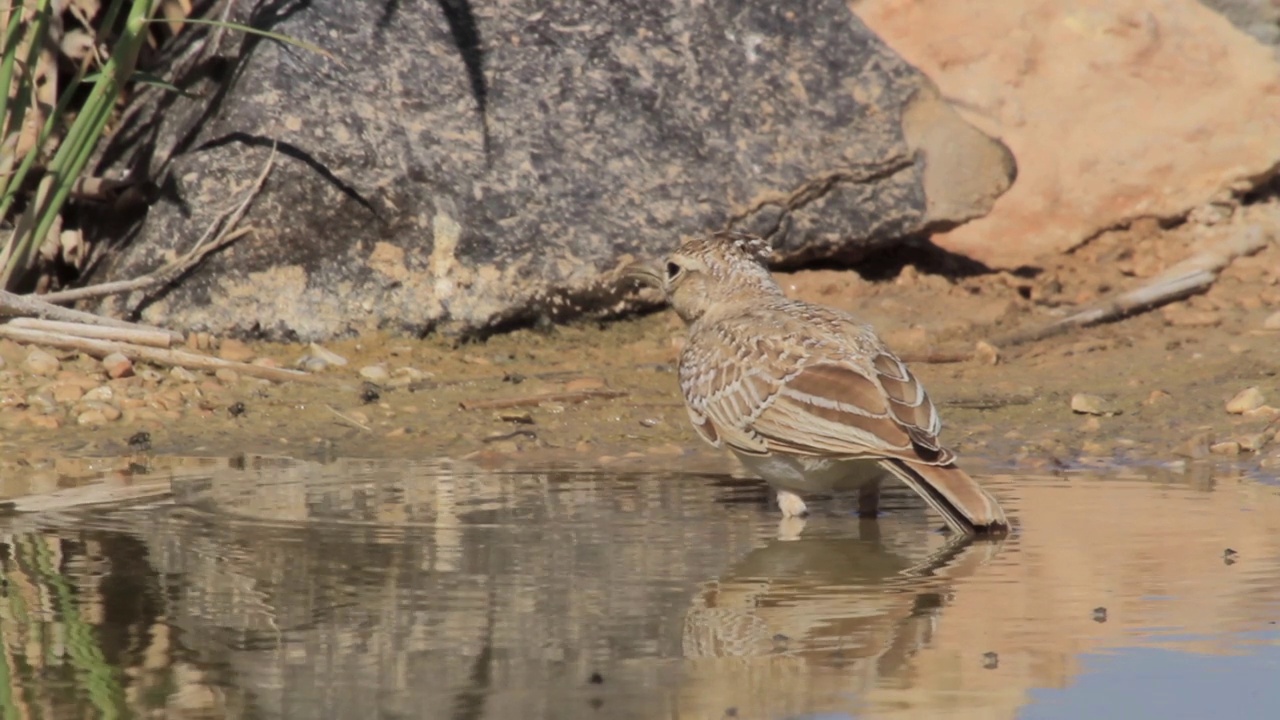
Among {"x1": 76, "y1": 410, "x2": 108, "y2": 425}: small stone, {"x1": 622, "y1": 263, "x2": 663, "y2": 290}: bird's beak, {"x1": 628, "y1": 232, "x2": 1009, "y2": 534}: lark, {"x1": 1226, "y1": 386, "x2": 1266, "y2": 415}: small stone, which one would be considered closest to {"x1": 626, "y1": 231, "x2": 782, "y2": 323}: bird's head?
{"x1": 628, "y1": 232, "x2": 1009, "y2": 534}: lark

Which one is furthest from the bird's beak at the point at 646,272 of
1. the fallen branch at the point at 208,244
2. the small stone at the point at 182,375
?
the small stone at the point at 182,375

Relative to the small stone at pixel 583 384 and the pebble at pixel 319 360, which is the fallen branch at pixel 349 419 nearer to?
the pebble at pixel 319 360

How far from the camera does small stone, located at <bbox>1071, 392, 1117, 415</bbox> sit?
732 cm

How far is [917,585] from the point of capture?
4648 millimetres

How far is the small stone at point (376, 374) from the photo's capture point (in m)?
7.75

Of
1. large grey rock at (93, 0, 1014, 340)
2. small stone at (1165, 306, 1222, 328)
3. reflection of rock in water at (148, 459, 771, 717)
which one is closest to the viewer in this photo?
reflection of rock in water at (148, 459, 771, 717)

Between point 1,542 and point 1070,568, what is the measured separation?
296cm

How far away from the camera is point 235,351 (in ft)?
25.9

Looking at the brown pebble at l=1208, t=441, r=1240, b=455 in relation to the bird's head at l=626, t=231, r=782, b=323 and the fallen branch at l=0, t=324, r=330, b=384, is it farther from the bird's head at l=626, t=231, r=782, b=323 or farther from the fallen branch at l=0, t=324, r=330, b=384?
the fallen branch at l=0, t=324, r=330, b=384

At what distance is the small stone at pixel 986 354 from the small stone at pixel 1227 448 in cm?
164

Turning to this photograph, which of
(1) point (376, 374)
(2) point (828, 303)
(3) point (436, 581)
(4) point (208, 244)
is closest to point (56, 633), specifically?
(3) point (436, 581)

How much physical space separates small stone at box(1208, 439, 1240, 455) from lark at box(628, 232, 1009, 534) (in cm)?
157

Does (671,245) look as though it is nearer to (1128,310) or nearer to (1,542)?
(1128,310)

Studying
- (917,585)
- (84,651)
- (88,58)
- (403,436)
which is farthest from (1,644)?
(88,58)
